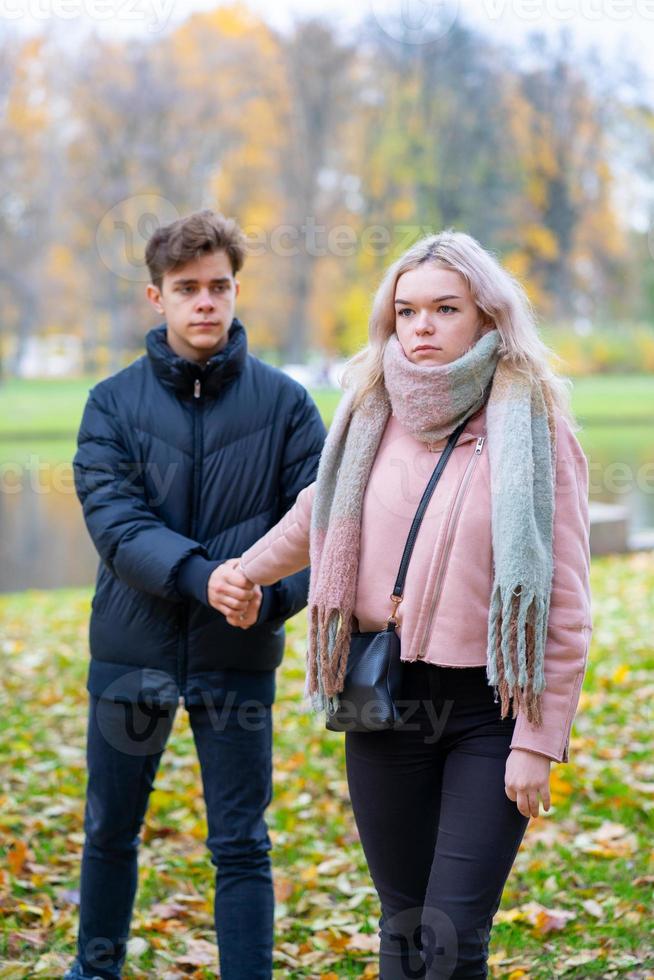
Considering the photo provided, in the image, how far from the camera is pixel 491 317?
2654 millimetres

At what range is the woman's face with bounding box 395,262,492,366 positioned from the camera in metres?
2.62

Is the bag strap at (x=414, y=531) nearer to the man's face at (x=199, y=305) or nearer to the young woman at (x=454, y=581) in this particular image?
the young woman at (x=454, y=581)

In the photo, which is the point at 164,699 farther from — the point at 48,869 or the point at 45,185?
the point at 45,185

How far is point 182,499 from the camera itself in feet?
10.5

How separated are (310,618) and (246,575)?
321mm

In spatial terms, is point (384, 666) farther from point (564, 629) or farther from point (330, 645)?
point (564, 629)

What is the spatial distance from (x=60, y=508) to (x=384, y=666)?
15.0m

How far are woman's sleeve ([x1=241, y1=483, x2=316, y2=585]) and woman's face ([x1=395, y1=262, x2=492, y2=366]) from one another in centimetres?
50

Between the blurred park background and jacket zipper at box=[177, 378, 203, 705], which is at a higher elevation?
the blurred park background

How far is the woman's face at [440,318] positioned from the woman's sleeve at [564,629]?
0.35 metres

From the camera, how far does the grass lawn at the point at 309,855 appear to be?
12.0ft

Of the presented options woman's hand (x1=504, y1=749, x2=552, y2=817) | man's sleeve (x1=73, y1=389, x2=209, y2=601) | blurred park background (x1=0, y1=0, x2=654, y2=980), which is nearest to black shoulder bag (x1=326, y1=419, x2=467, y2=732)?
woman's hand (x1=504, y1=749, x2=552, y2=817)

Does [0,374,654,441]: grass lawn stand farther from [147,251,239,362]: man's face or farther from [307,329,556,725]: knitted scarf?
[307,329,556,725]: knitted scarf

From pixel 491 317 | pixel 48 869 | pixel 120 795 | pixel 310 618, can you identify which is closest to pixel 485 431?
pixel 491 317
